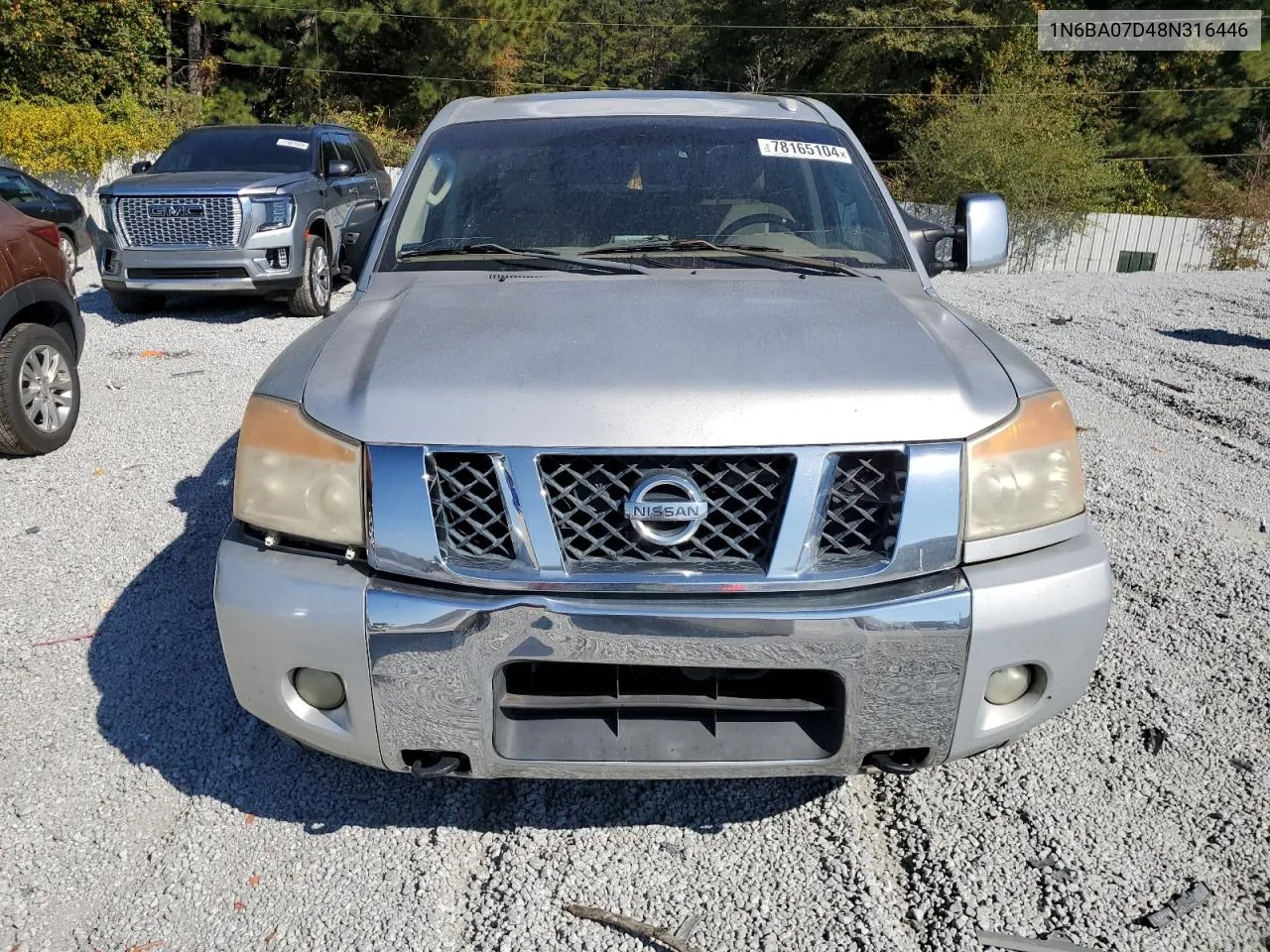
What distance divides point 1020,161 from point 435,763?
92.5ft

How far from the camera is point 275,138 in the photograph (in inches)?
408

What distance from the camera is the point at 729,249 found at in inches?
126

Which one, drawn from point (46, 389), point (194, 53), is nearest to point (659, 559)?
point (46, 389)

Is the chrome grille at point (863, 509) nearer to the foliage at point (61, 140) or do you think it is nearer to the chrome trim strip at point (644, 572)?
the chrome trim strip at point (644, 572)

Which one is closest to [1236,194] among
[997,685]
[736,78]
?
[736,78]

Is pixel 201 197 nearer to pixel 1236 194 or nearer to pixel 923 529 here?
pixel 923 529

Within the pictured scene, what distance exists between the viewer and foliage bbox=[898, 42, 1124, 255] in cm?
2642

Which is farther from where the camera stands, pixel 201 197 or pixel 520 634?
pixel 201 197

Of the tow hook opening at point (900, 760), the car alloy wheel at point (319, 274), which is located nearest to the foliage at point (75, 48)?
the car alloy wheel at point (319, 274)

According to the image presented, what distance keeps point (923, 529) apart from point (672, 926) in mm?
1093

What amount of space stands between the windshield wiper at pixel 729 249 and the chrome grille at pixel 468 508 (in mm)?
1274

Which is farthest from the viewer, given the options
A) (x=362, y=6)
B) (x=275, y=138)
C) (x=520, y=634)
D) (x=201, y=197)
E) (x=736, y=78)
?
(x=736, y=78)

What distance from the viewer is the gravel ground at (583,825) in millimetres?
2268

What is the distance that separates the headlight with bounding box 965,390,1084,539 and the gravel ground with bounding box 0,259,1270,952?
3.03ft
